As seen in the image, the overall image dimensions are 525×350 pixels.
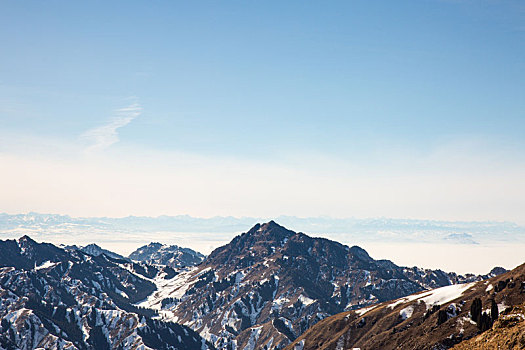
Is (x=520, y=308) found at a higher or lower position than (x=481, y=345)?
higher

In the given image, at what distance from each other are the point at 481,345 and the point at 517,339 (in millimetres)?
13481

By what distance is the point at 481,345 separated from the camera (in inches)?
3873

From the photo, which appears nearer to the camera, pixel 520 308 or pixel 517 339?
pixel 517 339

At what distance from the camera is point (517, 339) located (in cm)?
8638

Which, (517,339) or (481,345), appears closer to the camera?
(517,339)

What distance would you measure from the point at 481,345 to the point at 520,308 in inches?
488

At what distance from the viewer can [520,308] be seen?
98062mm

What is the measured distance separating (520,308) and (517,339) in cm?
1425
